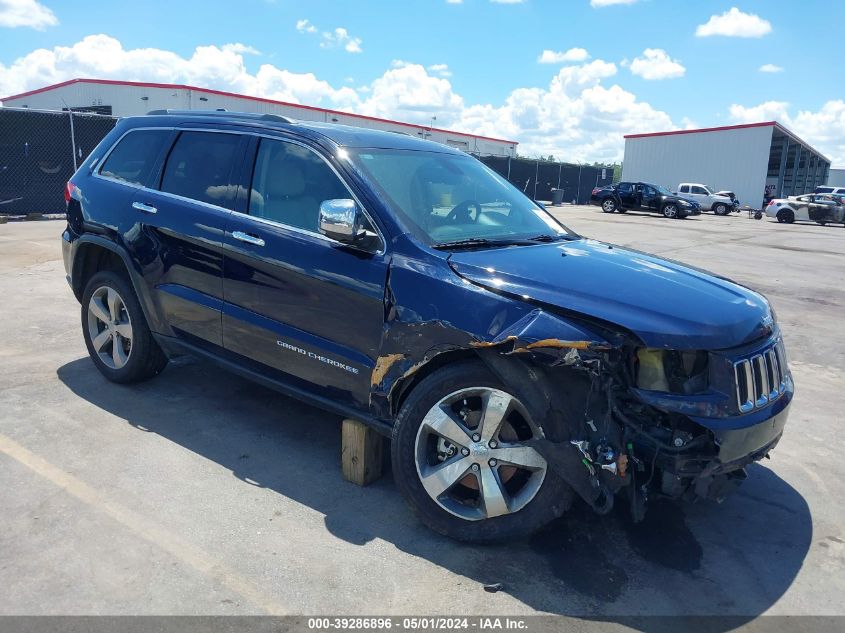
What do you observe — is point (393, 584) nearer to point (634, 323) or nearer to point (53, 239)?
point (634, 323)

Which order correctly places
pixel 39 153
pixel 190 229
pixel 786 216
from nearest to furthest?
pixel 190 229 < pixel 39 153 < pixel 786 216

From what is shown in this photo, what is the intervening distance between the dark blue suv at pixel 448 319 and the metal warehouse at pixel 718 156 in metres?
51.7

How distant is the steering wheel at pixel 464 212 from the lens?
3.78 m

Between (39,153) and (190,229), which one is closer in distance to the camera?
(190,229)

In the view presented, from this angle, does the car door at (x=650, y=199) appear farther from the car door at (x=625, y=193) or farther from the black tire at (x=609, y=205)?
the black tire at (x=609, y=205)

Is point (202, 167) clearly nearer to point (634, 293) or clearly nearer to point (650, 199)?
point (634, 293)

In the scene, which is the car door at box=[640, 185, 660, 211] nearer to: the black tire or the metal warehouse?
the black tire

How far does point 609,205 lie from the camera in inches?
1351

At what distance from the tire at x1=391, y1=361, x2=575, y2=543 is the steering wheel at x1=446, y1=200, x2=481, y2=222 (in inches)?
40.7

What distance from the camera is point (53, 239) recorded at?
40.4ft

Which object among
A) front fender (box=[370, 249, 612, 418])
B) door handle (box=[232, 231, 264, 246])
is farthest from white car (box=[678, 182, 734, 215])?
front fender (box=[370, 249, 612, 418])

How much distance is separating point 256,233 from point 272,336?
60 centimetres

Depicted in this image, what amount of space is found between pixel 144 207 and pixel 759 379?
385 cm

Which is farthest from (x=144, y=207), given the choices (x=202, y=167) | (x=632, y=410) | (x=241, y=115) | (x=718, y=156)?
(x=718, y=156)
